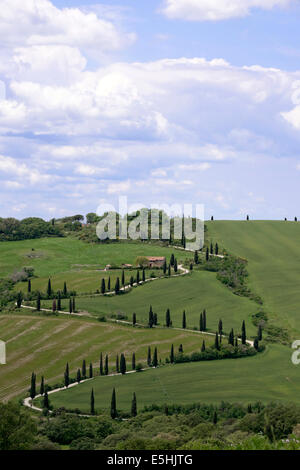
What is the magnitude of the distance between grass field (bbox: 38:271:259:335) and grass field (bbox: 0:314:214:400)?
9.29 m

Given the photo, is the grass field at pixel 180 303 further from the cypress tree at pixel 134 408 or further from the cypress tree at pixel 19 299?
the cypress tree at pixel 134 408

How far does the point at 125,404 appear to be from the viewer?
120 metres

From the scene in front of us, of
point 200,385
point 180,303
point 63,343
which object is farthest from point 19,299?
point 200,385

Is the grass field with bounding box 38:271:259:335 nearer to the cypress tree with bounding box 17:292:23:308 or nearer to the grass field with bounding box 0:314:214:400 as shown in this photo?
the cypress tree with bounding box 17:292:23:308

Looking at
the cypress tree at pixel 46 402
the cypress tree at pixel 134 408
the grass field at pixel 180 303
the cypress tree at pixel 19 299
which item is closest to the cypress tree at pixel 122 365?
the cypress tree at pixel 46 402

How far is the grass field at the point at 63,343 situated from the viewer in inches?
5586

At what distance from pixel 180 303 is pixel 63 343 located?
39.0 m

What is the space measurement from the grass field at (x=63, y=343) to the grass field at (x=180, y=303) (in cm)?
929

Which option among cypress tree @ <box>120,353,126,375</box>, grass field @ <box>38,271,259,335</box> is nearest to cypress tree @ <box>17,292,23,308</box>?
grass field @ <box>38,271,259,335</box>

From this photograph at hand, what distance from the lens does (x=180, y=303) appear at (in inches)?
7219

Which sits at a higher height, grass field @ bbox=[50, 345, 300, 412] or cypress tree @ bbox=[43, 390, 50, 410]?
grass field @ bbox=[50, 345, 300, 412]

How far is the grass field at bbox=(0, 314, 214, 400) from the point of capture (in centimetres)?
14188

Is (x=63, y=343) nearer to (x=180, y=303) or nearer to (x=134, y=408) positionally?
(x=180, y=303)

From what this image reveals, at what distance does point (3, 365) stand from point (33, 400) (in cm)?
2021
